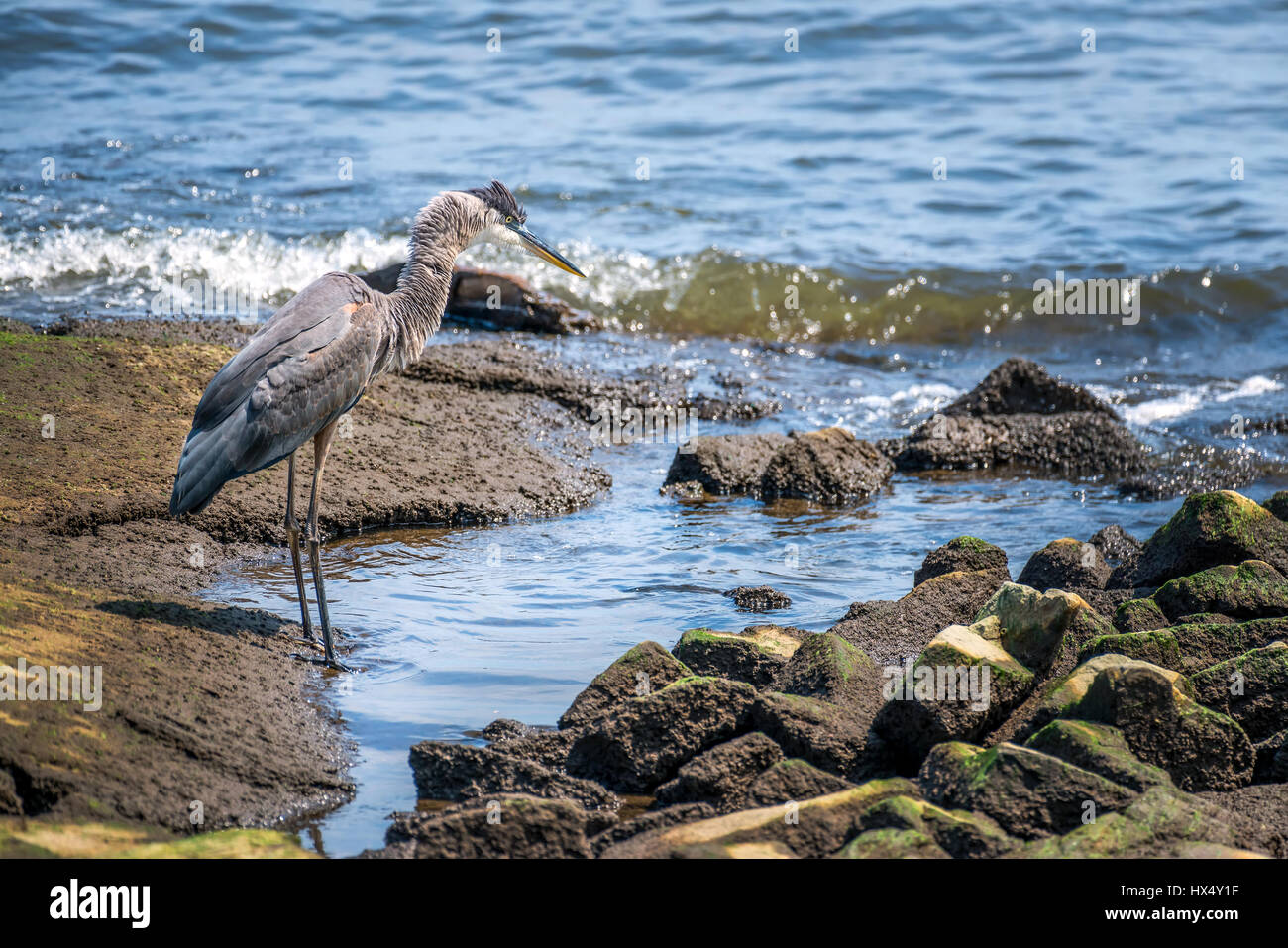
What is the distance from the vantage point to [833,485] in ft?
24.0

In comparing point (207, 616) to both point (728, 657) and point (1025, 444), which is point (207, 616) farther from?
point (1025, 444)

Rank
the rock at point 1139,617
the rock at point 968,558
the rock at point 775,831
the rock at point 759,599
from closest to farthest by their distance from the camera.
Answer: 1. the rock at point 775,831
2. the rock at point 1139,617
3. the rock at point 968,558
4. the rock at point 759,599

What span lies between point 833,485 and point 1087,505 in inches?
63.7

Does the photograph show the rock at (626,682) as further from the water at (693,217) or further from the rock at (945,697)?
the rock at (945,697)

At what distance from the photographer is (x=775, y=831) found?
3311mm

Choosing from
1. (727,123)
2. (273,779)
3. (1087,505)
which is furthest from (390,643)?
(727,123)

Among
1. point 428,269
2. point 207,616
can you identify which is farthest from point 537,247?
point 207,616

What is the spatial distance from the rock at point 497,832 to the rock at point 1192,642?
82.3 inches

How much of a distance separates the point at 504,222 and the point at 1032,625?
3113 millimetres

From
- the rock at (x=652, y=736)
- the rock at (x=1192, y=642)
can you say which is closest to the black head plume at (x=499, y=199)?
the rock at (x=652, y=736)

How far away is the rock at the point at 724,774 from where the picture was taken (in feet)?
12.0
